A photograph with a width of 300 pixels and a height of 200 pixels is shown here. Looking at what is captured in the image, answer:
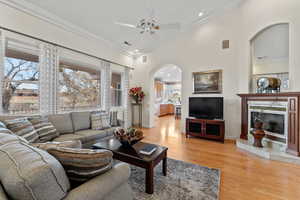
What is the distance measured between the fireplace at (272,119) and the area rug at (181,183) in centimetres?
192

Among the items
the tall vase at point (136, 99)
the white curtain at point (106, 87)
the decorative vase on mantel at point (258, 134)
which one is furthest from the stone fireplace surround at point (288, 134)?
the white curtain at point (106, 87)

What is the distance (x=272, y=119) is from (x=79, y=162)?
416cm

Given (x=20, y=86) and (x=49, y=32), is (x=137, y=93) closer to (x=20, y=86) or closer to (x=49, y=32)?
(x=49, y=32)

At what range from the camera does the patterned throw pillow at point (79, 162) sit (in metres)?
0.96

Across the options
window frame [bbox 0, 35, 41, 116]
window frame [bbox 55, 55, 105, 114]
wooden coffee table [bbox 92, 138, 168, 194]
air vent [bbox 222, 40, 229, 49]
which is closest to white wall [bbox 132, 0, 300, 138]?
air vent [bbox 222, 40, 229, 49]

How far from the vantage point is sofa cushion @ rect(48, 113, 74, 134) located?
9.21ft

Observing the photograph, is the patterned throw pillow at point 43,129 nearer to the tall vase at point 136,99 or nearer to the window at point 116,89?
the window at point 116,89

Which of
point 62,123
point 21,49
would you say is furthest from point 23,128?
point 21,49

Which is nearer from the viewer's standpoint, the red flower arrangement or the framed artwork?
the framed artwork

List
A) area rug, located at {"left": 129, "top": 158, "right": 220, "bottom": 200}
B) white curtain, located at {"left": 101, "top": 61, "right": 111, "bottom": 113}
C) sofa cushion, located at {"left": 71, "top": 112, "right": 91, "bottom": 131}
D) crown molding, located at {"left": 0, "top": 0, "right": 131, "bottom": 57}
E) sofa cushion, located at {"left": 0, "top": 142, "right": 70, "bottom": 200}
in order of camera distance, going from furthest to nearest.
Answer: white curtain, located at {"left": 101, "top": 61, "right": 111, "bottom": 113} → sofa cushion, located at {"left": 71, "top": 112, "right": 91, "bottom": 131} → crown molding, located at {"left": 0, "top": 0, "right": 131, "bottom": 57} → area rug, located at {"left": 129, "top": 158, "right": 220, "bottom": 200} → sofa cushion, located at {"left": 0, "top": 142, "right": 70, "bottom": 200}

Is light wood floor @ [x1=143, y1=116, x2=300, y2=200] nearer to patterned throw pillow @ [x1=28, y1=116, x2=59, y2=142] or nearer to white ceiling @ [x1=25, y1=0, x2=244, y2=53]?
patterned throw pillow @ [x1=28, y1=116, x2=59, y2=142]

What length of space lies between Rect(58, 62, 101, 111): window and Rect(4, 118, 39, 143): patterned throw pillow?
1.25 metres

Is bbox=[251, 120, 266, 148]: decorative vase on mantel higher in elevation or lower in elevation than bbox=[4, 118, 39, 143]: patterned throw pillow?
lower

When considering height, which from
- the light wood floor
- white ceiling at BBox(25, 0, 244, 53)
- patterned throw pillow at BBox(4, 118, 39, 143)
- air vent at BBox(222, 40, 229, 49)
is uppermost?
white ceiling at BBox(25, 0, 244, 53)
